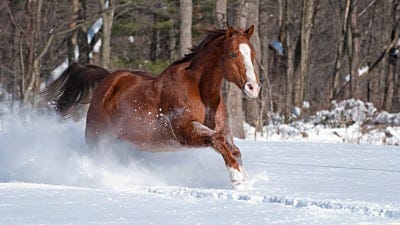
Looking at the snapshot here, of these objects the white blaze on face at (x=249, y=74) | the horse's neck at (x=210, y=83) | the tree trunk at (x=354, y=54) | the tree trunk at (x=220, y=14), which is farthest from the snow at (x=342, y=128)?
the tree trunk at (x=354, y=54)

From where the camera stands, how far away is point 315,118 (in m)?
19.3

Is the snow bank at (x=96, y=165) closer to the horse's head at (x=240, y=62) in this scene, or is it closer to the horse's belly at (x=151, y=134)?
the horse's belly at (x=151, y=134)

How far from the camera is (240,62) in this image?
6969mm

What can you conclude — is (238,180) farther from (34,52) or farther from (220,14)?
(34,52)

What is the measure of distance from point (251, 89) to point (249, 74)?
16 cm

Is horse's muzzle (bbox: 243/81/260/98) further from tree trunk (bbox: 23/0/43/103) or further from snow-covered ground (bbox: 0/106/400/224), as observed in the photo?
tree trunk (bbox: 23/0/43/103)

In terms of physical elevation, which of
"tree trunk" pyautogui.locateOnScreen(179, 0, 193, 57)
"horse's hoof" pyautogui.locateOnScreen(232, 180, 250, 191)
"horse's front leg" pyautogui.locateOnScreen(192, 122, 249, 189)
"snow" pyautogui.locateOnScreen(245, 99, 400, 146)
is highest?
"tree trunk" pyautogui.locateOnScreen(179, 0, 193, 57)

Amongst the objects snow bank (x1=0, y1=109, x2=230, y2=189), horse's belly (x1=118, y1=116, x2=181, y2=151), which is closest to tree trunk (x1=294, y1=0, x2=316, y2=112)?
snow bank (x1=0, y1=109, x2=230, y2=189)

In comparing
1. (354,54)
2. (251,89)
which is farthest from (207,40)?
(354,54)

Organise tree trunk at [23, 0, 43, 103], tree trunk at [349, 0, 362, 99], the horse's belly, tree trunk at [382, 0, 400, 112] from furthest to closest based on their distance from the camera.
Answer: tree trunk at [349, 0, 362, 99] < tree trunk at [382, 0, 400, 112] < tree trunk at [23, 0, 43, 103] < the horse's belly

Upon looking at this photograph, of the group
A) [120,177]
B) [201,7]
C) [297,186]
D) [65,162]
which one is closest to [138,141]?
[120,177]

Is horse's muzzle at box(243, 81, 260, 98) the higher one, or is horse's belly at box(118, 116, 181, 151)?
horse's muzzle at box(243, 81, 260, 98)

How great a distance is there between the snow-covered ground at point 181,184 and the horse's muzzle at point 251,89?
2.74 feet

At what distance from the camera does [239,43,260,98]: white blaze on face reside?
6.79 metres
